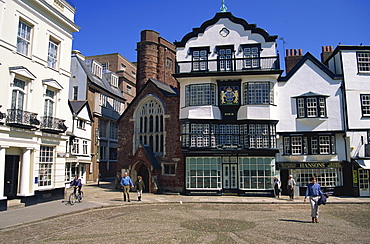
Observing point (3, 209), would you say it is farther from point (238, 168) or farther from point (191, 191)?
point (238, 168)

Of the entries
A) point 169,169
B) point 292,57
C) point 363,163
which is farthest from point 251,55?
point 363,163

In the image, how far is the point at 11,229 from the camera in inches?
454

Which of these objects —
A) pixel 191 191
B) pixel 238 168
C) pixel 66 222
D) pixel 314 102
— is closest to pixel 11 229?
pixel 66 222

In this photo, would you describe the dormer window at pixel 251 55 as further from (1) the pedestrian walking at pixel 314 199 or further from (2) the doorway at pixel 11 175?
(2) the doorway at pixel 11 175

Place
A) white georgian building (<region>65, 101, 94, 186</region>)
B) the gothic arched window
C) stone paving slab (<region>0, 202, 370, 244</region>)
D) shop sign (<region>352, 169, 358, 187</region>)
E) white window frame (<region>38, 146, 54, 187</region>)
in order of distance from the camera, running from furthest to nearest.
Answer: white georgian building (<region>65, 101, 94, 186</region>), the gothic arched window, shop sign (<region>352, 169, 358, 187</region>), white window frame (<region>38, 146, 54, 187</region>), stone paving slab (<region>0, 202, 370, 244</region>)

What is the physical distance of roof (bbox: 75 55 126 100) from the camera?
113 ft

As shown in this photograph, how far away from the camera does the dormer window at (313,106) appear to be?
78.1ft

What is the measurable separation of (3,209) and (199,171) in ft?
44.2

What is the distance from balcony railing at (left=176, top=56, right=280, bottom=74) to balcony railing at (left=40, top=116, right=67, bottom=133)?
10346mm

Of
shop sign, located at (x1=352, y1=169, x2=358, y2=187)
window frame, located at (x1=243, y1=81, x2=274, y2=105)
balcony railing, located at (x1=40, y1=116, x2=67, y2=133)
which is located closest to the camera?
balcony railing, located at (x1=40, y1=116, x2=67, y2=133)

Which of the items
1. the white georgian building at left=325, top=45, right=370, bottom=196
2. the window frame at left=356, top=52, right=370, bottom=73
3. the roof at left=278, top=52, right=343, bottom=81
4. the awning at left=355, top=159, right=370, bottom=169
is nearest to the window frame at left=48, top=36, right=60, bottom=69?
the roof at left=278, top=52, right=343, bottom=81

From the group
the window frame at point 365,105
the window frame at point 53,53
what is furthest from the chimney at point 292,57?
the window frame at point 53,53

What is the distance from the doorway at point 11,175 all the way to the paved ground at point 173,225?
1.60 meters

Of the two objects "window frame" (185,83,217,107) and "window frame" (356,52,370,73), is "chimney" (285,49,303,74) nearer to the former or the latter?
"window frame" (356,52,370,73)
